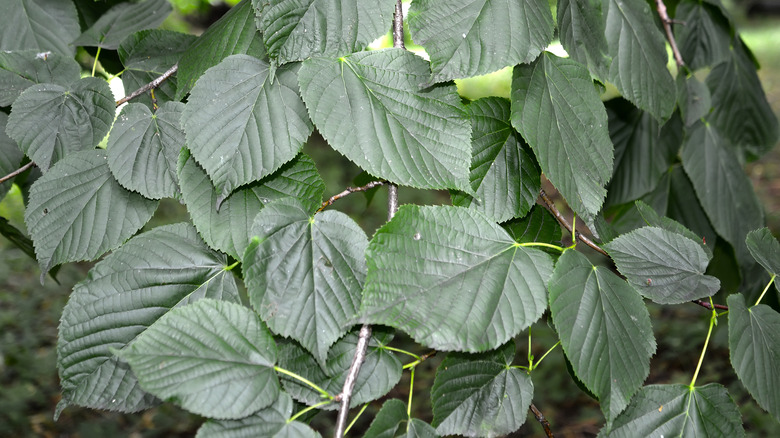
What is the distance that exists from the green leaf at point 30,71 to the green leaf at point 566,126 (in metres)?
0.80

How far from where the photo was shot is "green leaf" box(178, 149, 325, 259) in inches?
35.2

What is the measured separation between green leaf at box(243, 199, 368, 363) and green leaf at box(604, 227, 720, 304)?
1.28 feet

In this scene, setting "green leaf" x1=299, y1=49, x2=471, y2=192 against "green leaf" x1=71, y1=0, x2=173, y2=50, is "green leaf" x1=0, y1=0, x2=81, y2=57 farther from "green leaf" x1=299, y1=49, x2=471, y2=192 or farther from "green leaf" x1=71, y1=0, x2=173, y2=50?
"green leaf" x1=299, y1=49, x2=471, y2=192

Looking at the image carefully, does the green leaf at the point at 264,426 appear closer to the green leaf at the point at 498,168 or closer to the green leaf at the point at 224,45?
the green leaf at the point at 498,168

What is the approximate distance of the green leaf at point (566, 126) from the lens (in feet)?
2.92

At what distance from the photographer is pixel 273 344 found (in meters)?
0.82

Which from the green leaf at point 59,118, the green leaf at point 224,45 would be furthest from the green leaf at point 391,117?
the green leaf at point 59,118

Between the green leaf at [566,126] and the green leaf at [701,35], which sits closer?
the green leaf at [566,126]

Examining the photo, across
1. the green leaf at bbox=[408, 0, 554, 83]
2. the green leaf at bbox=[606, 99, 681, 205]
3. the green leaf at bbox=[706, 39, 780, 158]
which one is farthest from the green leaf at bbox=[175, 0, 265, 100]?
the green leaf at bbox=[706, 39, 780, 158]

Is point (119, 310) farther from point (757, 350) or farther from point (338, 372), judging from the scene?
point (757, 350)

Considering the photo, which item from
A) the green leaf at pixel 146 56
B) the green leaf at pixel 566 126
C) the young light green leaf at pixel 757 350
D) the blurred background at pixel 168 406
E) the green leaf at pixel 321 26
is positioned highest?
the green leaf at pixel 321 26

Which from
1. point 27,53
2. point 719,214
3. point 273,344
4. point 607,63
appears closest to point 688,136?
point 719,214

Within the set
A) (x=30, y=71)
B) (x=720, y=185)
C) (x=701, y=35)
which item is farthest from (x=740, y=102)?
(x=30, y=71)

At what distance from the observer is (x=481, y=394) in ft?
3.12
